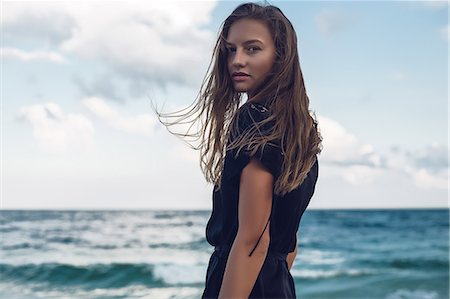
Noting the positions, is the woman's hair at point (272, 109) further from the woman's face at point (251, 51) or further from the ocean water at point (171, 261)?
→ the ocean water at point (171, 261)

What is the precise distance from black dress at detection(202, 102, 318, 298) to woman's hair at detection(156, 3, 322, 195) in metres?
0.03

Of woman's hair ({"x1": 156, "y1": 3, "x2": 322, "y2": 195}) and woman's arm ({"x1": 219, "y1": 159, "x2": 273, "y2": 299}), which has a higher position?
woman's hair ({"x1": 156, "y1": 3, "x2": 322, "y2": 195})

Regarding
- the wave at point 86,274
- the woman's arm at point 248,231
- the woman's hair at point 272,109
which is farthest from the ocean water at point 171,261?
the woman's arm at point 248,231

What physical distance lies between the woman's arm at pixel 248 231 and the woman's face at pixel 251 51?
30 centimetres

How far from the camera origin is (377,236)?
21.4 metres

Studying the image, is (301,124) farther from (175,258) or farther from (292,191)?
(175,258)

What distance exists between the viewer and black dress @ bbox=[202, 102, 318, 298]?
189 cm

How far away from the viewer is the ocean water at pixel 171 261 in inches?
473

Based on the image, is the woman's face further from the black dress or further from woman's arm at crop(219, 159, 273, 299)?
woman's arm at crop(219, 159, 273, 299)

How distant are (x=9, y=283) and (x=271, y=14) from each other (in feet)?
37.8

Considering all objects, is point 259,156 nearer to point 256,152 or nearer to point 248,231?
point 256,152

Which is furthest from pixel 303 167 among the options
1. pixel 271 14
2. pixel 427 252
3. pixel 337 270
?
pixel 427 252

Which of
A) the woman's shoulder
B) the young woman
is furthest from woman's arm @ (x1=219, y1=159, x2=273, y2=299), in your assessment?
the woman's shoulder

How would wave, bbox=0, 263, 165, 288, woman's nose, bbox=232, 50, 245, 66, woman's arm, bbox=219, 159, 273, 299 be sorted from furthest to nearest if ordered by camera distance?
wave, bbox=0, 263, 165, 288
woman's nose, bbox=232, 50, 245, 66
woman's arm, bbox=219, 159, 273, 299
